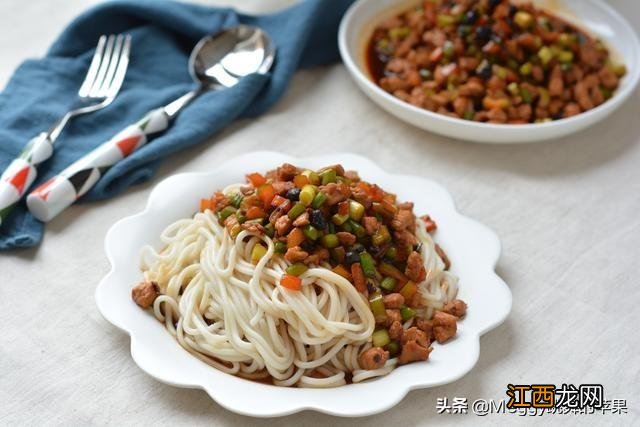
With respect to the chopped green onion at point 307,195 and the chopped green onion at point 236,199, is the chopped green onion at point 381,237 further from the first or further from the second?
the chopped green onion at point 236,199

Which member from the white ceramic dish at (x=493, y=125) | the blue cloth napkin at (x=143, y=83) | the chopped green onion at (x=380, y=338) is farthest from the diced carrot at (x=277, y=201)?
the white ceramic dish at (x=493, y=125)

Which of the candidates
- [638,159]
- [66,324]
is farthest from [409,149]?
[66,324]

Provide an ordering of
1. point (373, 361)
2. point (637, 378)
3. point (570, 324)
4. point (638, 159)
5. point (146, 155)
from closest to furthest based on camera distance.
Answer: point (373, 361), point (637, 378), point (570, 324), point (146, 155), point (638, 159)

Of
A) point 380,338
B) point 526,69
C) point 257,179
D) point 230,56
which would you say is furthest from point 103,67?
point 380,338

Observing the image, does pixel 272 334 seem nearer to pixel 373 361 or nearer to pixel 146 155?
pixel 373 361

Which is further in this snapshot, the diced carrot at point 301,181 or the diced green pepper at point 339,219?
the diced carrot at point 301,181

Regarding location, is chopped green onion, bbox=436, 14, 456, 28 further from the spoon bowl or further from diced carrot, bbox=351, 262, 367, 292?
diced carrot, bbox=351, 262, 367, 292
